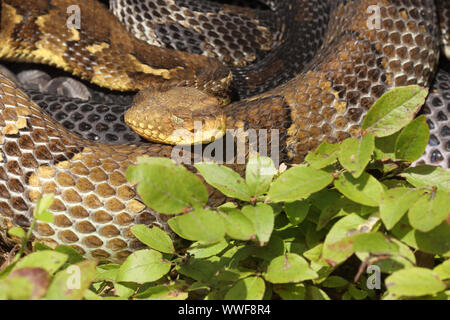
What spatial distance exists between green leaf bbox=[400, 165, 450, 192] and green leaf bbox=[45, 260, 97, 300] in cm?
159

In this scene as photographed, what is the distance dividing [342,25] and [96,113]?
209 cm

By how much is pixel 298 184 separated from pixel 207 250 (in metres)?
0.61

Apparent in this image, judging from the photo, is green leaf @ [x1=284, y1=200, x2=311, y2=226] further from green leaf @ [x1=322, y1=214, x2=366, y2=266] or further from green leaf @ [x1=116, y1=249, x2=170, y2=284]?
green leaf @ [x1=116, y1=249, x2=170, y2=284]

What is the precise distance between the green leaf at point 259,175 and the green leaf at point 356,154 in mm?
349

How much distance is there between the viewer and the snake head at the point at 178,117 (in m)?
3.40

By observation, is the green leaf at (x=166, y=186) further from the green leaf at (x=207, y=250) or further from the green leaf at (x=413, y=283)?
the green leaf at (x=413, y=283)

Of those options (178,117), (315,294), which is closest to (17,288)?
(315,294)

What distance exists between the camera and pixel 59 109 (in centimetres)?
423

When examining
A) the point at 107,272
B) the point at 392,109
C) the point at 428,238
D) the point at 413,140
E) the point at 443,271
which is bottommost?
the point at 107,272

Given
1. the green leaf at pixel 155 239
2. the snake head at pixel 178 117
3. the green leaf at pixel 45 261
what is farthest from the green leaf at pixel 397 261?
the snake head at pixel 178 117

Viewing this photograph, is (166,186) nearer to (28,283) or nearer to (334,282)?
(28,283)

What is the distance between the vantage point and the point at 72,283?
2100 mm

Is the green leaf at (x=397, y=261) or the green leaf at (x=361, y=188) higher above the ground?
the green leaf at (x=361, y=188)
